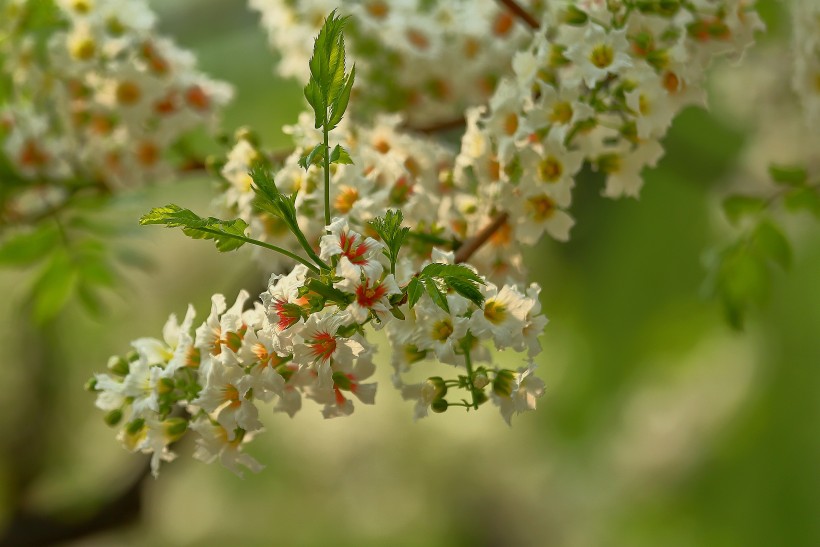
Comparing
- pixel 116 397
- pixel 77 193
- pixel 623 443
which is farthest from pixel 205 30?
pixel 116 397

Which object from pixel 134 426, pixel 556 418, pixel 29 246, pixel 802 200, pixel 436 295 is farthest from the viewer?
pixel 556 418

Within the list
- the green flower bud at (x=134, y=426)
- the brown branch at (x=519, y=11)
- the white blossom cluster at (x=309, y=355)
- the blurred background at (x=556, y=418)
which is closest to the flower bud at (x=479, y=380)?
the white blossom cluster at (x=309, y=355)

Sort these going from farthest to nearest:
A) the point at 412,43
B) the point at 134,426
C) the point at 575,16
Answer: the point at 412,43 → the point at 575,16 → the point at 134,426

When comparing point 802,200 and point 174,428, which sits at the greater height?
point 802,200

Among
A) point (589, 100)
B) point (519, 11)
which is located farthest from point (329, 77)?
point (519, 11)

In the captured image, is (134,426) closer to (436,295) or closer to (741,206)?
(436,295)

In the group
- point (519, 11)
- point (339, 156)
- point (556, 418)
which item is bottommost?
point (339, 156)

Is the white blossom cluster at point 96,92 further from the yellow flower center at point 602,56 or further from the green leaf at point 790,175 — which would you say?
the green leaf at point 790,175
